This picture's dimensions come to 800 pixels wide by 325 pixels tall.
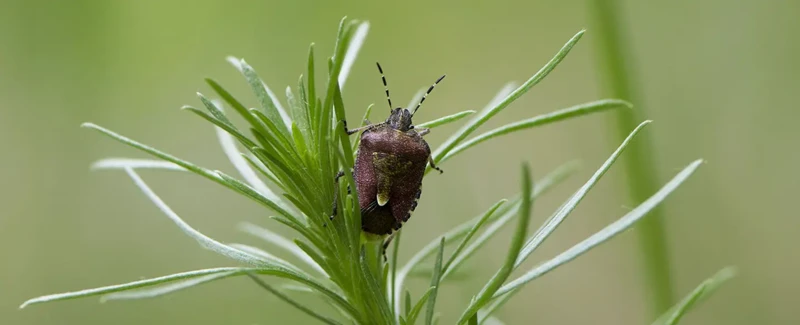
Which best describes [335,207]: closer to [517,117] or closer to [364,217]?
[364,217]

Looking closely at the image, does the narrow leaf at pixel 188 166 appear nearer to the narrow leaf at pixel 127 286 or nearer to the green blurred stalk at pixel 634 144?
the narrow leaf at pixel 127 286

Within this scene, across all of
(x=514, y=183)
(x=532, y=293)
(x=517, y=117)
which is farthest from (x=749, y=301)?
(x=517, y=117)

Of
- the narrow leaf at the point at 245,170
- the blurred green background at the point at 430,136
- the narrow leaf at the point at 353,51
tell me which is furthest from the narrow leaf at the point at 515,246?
the blurred green background at the point at 430,136

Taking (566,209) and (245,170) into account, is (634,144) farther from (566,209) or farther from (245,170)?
(245,170)

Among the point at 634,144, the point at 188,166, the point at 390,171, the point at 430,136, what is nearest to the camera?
the point at 188,166

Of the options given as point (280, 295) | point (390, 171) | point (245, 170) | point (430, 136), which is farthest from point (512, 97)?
point (430, 136)
